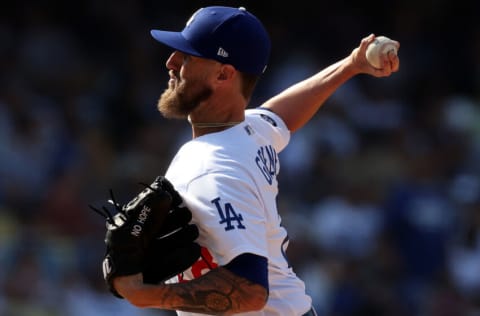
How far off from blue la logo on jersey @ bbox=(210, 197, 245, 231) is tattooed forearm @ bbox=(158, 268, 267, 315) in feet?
0.50

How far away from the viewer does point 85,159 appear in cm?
900

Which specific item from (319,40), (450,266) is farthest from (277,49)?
(450,266)

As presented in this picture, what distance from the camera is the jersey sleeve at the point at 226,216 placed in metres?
3.48

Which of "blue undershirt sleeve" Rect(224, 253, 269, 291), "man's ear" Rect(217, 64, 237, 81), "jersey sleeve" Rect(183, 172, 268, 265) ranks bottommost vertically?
"blue undershirt sleeve" Rect(224, 253, 269, 291)

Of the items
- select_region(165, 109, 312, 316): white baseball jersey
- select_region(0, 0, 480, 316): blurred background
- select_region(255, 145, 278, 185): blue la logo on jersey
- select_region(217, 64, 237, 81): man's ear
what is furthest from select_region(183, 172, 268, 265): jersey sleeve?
select_region(0, 0, 480, 316): blurred background

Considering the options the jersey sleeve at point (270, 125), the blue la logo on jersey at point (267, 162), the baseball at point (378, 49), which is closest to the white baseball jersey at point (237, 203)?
the blue la logo on jersey at point (267, 162)

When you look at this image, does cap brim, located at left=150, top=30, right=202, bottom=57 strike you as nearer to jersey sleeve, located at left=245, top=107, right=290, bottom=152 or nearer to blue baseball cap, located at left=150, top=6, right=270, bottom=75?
blue baseball cap, located at left=150, top=6, right=270, bottom=75

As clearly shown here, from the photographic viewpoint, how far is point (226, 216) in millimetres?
3500

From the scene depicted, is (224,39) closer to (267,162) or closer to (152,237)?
(267,162)

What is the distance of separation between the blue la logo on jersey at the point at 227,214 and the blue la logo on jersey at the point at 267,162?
0.90 feet

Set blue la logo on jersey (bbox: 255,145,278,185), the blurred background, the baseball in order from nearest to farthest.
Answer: blue la logo on jersey (bbox: 255,145,278,185) < the baseball < the blurred background

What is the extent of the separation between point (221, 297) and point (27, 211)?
17.5 ft

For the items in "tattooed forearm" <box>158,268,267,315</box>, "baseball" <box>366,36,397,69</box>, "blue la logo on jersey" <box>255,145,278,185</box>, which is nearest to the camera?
"tattooed forearm" <box>158,268,267,315</box>

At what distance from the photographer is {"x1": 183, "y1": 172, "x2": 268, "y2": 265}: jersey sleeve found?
11.4 ft
